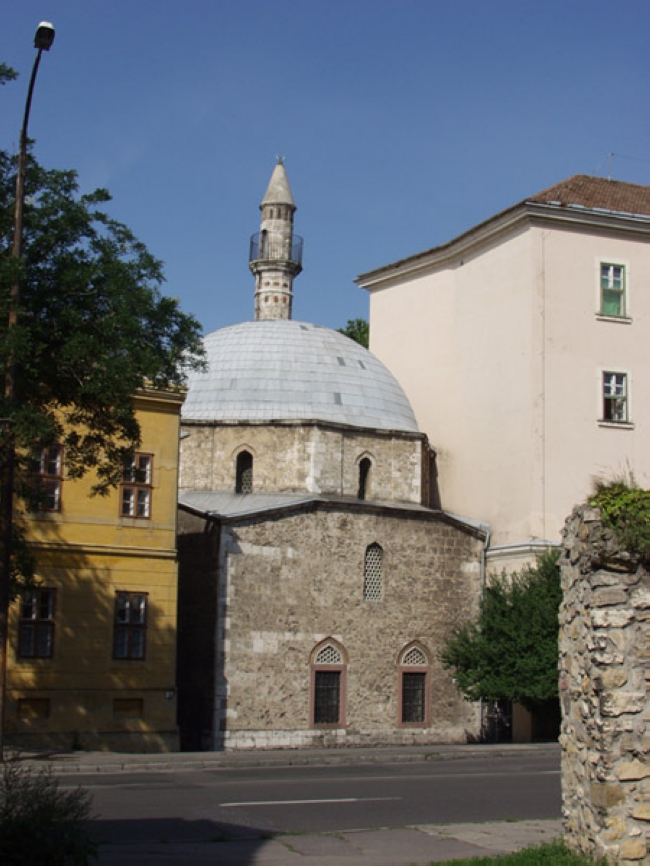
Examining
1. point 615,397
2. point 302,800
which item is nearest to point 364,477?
point 615,397

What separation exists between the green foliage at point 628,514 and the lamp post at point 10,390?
1093 centimetres

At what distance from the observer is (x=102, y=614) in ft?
86.5

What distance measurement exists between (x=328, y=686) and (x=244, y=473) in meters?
6.92

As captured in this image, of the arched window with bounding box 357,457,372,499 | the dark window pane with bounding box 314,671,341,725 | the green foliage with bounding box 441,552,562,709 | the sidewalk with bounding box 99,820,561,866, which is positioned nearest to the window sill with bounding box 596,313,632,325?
the green foliage with bounding box 441,552,562,709

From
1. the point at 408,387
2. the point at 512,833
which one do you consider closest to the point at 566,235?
the point at 408,387

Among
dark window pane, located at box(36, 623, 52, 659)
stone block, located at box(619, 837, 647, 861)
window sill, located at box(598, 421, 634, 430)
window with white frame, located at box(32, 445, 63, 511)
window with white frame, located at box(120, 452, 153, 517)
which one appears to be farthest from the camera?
window sill, located at box(598, 421, 634, 430)

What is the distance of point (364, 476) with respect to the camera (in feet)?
117

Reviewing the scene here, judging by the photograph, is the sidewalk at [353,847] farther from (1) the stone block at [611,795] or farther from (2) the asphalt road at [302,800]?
(1) the stone block at [611,795]

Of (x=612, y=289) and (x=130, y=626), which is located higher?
(x=612, y=289)

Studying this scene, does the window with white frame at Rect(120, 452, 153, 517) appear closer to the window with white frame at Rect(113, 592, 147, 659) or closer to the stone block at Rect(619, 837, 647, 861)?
the window with white frame at Rect(113, 592, 147, 659)

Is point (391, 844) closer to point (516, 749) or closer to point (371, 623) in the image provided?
point (516, 749)

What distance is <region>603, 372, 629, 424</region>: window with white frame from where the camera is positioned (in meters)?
35.1

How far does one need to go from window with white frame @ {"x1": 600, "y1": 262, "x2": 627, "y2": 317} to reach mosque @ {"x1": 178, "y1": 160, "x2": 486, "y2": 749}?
21.5ft

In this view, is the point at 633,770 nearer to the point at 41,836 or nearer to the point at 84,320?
the point at 41,836
